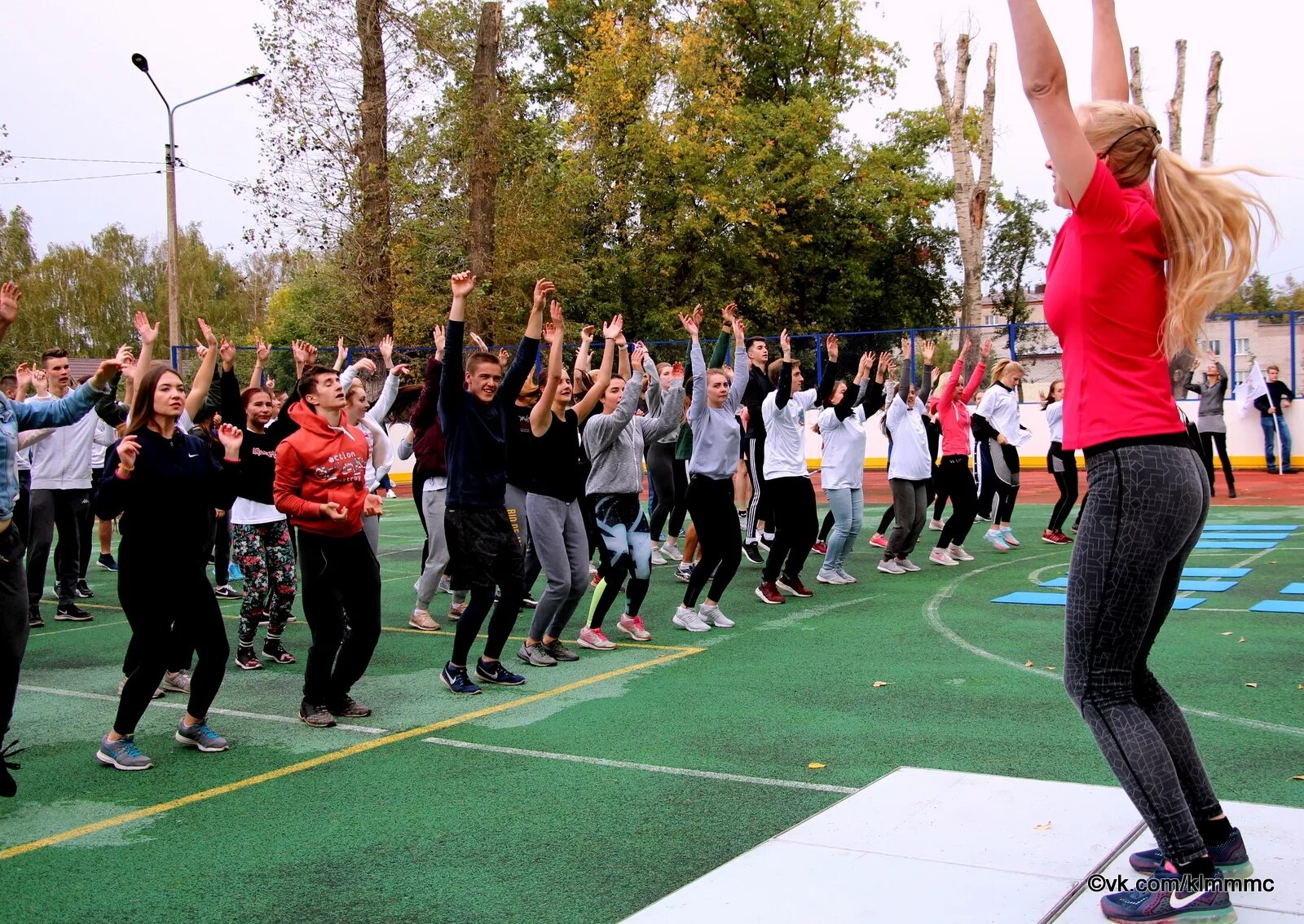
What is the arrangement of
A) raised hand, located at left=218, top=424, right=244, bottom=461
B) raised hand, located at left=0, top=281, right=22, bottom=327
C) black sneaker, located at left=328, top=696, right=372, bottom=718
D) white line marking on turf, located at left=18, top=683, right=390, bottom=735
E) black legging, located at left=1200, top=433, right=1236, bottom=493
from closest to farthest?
raised hand, located at left=0, top=281, right=22, bottom=327 < raised hand, located at left=218, top=424, right=244, bottom=461 < white line marking on turf, located at left=18, top=683, right=390, bottom=735 < black sneaker, located at left=328, top=696, right=372, bottom=718 < black legging, located at left=1200, top=433, right=1236, bottom=493

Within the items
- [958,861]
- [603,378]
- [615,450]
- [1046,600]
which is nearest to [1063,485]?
[1046,600]

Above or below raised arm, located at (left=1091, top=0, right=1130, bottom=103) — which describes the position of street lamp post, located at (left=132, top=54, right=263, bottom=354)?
above

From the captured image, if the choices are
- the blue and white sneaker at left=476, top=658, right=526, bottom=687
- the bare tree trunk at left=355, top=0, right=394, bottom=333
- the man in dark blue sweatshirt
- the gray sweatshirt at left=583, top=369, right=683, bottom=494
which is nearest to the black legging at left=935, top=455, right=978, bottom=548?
the gray sweatshirt at left=583, top=369, right=683, bottom=494

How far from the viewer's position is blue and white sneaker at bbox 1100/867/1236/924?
2.96m

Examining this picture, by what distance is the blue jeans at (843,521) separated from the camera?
10.8 meters

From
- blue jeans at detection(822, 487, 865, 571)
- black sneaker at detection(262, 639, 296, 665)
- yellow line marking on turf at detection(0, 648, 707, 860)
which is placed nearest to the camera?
yellow line marking on turf at detection(0, 648, 707, 860)

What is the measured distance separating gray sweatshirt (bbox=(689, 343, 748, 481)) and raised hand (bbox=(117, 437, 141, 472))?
433 cm

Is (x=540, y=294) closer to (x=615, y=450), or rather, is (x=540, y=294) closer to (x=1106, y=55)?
(x=615, y=450)

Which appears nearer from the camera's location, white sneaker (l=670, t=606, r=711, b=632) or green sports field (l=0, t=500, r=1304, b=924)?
green sports field (l=0, t=500, r=1304, b=924)

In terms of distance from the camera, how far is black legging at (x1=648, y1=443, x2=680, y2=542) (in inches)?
488

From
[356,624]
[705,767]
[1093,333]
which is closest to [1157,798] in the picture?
[1093,333]

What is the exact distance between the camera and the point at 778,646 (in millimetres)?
8008

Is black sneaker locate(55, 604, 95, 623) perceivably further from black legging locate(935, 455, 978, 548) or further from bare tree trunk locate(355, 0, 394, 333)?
bare tree trunk locate(355, 0, 394, 333)

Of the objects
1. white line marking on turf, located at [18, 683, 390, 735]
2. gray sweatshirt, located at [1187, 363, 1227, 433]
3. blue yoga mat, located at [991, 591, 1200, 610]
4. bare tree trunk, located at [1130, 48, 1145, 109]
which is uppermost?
bare tree trunk, located at [1130, 48, 1145, 109]
